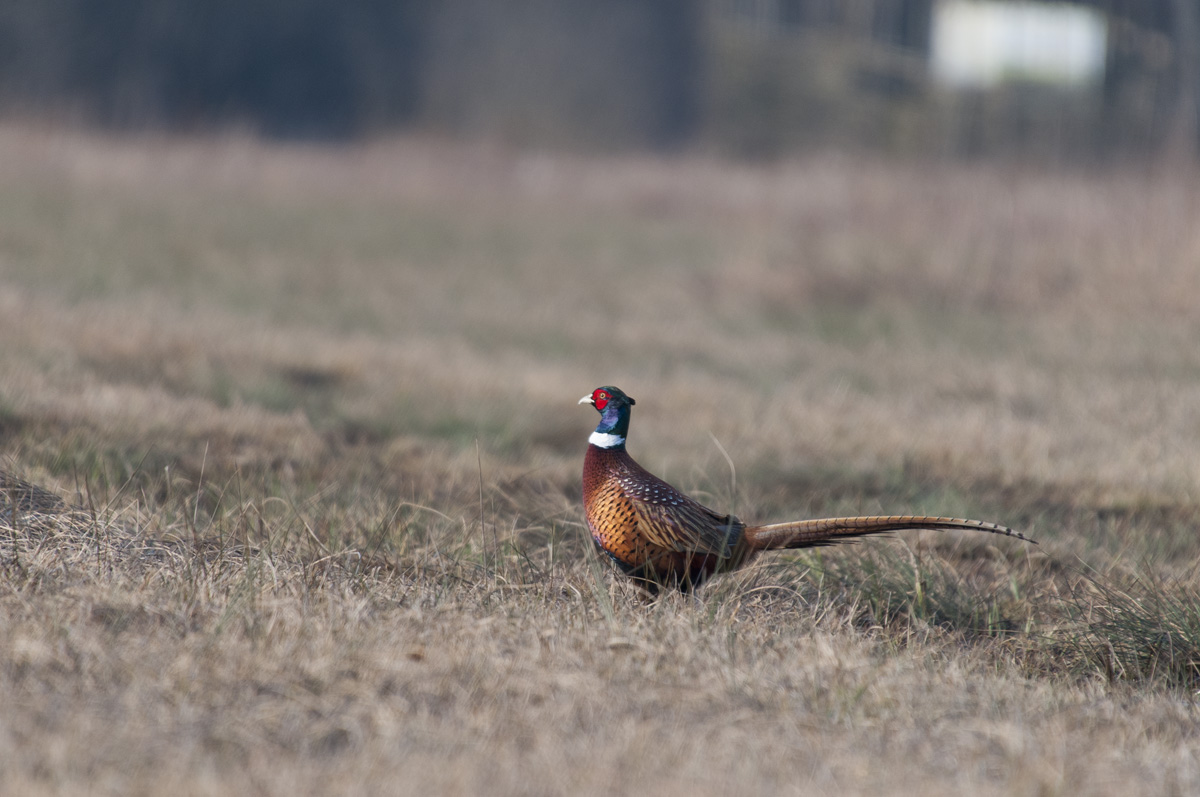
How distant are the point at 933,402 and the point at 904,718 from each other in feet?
16.1

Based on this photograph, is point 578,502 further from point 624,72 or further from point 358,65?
point 624,72

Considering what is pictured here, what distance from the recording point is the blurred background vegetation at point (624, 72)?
675 inches

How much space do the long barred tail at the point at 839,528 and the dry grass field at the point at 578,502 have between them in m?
0.25

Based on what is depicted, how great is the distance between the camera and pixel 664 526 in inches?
129

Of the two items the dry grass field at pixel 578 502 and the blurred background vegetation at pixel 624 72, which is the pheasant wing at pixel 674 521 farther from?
the blurred background vegetation at pixel 624 72

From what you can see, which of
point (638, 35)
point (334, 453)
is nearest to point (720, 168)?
point (638, 35)

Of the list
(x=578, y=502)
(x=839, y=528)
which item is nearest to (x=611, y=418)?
(x=839, y=528)

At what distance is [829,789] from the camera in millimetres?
2342

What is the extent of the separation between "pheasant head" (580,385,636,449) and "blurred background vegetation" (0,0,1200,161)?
15.2 metres

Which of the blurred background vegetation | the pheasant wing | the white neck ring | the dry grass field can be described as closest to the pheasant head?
the white neck ring

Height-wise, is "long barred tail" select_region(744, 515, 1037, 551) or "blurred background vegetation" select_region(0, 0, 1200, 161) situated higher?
"blurred background vegetation" select_region(0, 0, 1200, 161)

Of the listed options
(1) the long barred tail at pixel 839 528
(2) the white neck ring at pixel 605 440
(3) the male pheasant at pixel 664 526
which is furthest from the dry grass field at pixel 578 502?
(2) the white neck ring at pixel 605 440

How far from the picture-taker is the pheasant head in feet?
11.3

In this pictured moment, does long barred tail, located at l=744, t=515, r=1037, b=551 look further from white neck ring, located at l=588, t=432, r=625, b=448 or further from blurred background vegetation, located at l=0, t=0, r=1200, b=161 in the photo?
blurred background vegetation, located at l=0, t=0, r=1200, b=161
